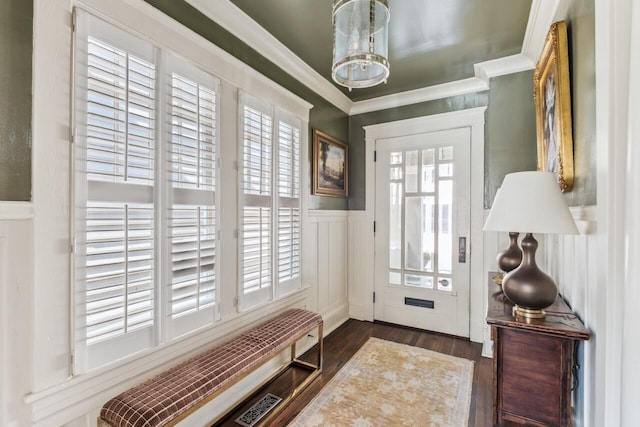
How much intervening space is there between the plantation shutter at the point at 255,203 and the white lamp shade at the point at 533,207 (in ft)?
5.11

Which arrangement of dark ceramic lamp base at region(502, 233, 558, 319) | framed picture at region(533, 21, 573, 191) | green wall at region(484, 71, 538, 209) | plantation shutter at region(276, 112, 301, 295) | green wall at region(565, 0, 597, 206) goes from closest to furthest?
green wall at region(565, 0, 597, 206), dark ceramic lamp base at region(502, 233, 558, 319), framed picture at region(533, 21, 573, 191), plantation shutter at region(276, 112, 301, 295), green wall at region(484, 71, 538, 209)

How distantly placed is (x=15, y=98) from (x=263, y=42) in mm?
1636

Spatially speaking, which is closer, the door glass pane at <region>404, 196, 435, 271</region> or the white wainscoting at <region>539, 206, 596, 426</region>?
the white wainscoting at <region>539, 206, 596, 426</region>

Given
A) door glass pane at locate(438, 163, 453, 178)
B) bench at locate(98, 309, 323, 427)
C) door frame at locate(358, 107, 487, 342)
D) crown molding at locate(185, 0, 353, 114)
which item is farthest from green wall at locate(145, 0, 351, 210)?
bench at locate(98, 309, 323, 427)

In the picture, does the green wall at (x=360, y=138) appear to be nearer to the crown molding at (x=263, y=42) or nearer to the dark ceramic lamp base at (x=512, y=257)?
the crown molding at (x=263, y=42)

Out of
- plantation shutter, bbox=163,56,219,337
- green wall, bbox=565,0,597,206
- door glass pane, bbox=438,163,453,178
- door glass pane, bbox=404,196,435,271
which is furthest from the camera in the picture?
door glass pane, bbox=404,196,435,271

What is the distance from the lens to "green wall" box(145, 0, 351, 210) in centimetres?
170

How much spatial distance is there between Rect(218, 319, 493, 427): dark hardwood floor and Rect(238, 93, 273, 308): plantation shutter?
685 mm

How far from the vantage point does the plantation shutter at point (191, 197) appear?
1.61 m

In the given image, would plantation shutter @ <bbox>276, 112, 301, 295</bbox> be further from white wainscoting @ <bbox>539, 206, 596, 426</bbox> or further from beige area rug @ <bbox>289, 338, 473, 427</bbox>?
white wainscoting @ <bbox>539, 206, 596, 426</bbox>

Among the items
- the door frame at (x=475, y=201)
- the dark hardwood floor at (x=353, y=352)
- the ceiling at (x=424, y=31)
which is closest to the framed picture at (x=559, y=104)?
the ceiling at (x=424, y=31)

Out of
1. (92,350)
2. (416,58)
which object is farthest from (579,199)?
(92,350)

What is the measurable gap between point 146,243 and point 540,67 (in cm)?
277

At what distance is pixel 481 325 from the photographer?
2.96 metres
